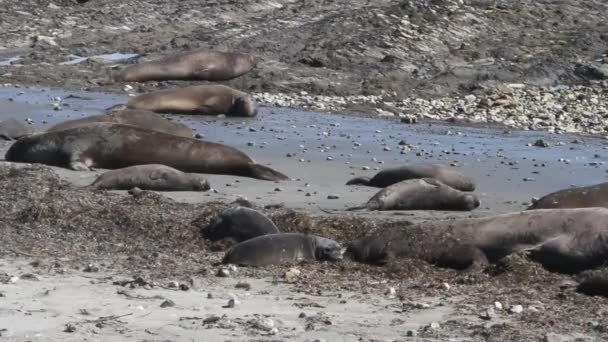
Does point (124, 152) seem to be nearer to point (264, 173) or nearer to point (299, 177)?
point (264, 173)

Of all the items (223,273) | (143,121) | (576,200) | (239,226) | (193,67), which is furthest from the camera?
(193,67)

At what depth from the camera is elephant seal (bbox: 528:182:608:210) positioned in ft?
29.6

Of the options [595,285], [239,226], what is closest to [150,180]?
[239,226]

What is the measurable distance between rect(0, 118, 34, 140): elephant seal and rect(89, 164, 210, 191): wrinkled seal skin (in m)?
2.49

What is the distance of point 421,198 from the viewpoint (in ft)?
32.1

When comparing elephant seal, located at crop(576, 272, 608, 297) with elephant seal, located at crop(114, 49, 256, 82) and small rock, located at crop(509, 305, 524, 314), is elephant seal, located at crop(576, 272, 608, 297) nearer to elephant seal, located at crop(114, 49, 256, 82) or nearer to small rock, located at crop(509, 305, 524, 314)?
small rock, located at crop(509, 305, 524, 314)

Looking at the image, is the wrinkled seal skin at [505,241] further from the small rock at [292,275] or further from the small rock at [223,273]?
the small rock at [223,273]

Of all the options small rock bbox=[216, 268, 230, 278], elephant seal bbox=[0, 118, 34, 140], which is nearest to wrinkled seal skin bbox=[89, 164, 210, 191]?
elephant seal bbox=[0, 118, 34, 140]

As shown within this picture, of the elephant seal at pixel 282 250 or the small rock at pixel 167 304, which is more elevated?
the small rock at pixel 167 304

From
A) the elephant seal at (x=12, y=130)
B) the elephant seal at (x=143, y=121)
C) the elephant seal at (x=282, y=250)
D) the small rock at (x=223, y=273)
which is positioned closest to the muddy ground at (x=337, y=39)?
the elephant seal at (x=143, y=121)

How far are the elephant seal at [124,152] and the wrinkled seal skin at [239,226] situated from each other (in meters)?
2.50

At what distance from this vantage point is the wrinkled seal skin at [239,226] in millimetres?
8086

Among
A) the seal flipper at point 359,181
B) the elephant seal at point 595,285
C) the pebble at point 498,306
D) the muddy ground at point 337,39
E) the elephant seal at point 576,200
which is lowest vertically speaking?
the muddy ground at point 337,39

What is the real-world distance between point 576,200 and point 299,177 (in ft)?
8.74
